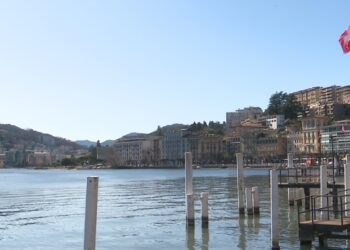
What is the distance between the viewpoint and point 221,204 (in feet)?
160

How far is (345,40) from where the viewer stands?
2016 centimetres

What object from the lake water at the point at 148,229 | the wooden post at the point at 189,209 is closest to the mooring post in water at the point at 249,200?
the lake water at the point at 148,229

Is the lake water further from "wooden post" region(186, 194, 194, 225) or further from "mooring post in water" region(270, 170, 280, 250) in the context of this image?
"mooring post in water" region(270, 170, 280, 250)

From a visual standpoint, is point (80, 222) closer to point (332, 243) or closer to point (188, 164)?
point (188, 164)

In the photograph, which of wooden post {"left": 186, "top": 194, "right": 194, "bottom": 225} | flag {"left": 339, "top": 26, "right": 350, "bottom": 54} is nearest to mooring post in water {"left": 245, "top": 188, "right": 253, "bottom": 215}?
wooden post {"left": 186, "top": 194, "right": 194, "bottom": 225}

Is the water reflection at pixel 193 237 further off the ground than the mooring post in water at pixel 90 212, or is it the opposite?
the mooring post in water at pixel 90 212

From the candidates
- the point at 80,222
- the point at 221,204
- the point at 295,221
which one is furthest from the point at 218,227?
the point at 221,204

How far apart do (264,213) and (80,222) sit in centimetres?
1301

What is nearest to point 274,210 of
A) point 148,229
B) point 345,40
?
point 345,40

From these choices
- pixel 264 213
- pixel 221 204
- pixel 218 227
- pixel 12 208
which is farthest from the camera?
pixel 12 208

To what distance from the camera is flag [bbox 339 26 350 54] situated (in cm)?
2006

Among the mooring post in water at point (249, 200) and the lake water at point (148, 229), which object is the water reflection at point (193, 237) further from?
the mooring post in water at point (249, 200)

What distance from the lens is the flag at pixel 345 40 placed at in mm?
20062

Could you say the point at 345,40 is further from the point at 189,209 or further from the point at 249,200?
the point at 249,200
